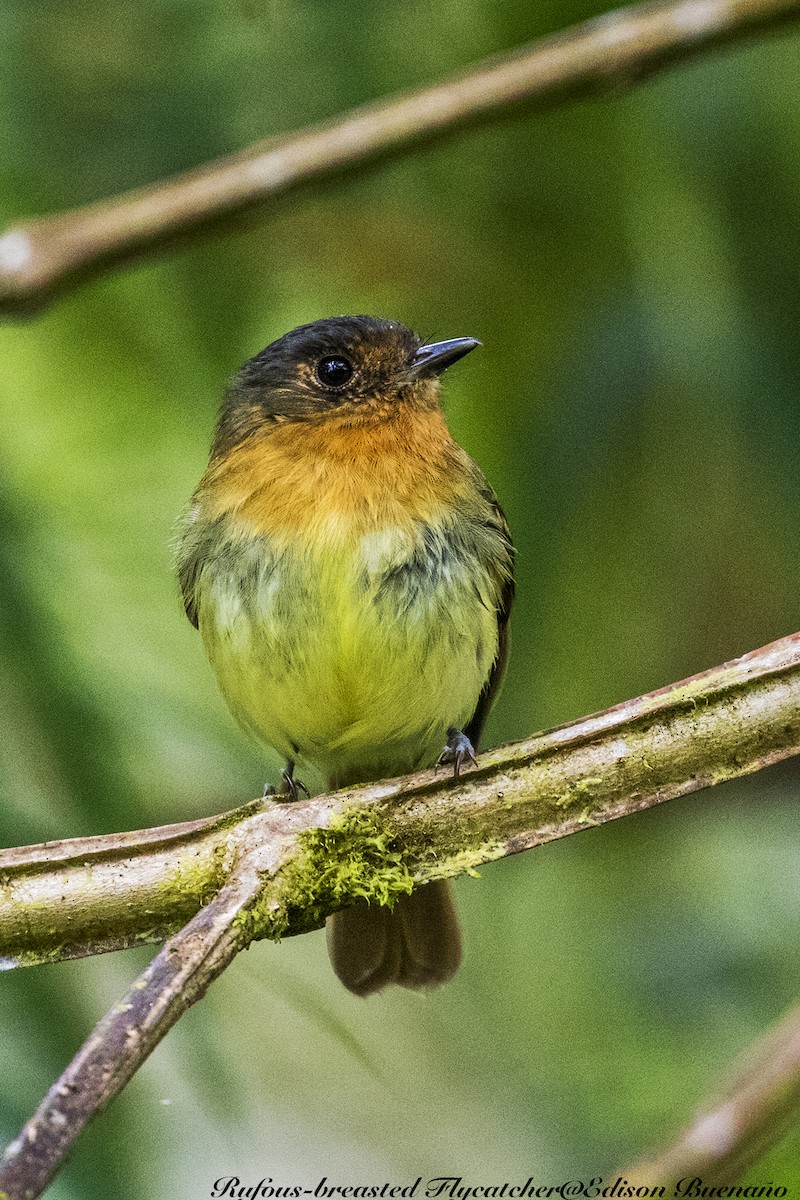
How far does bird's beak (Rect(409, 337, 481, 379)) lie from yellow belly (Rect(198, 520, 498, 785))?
49 cm

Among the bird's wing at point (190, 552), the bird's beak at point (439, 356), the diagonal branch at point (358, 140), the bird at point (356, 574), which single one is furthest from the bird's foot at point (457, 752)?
the diagonal branch at point (358, 140)

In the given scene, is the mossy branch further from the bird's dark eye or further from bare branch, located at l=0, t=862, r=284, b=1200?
the bird's dark eye

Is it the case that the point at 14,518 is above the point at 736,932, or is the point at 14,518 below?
above

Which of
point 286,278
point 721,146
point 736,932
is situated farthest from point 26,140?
point 736,932

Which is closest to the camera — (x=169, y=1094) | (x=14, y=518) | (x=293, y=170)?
(x=293, y=170)

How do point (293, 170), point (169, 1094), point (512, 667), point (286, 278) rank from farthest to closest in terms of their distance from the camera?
point (286, 278), point (512, 667), point (169, 1094), point (293, 170)

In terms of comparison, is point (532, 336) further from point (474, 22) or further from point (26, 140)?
point (26, 140)

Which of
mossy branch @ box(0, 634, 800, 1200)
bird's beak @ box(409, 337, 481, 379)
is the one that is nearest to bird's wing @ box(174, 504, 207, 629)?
bird's beak @ box(409, 337, 481, 379)

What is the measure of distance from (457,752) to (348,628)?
0.40m

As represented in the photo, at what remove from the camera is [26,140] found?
3.66 metres

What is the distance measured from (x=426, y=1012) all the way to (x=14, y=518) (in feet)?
7.12

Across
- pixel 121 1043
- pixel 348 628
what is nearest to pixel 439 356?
pixel 348 628

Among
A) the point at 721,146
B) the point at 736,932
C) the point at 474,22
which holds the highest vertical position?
the point at 474,22

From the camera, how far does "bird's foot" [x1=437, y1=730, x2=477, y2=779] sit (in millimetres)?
2816
